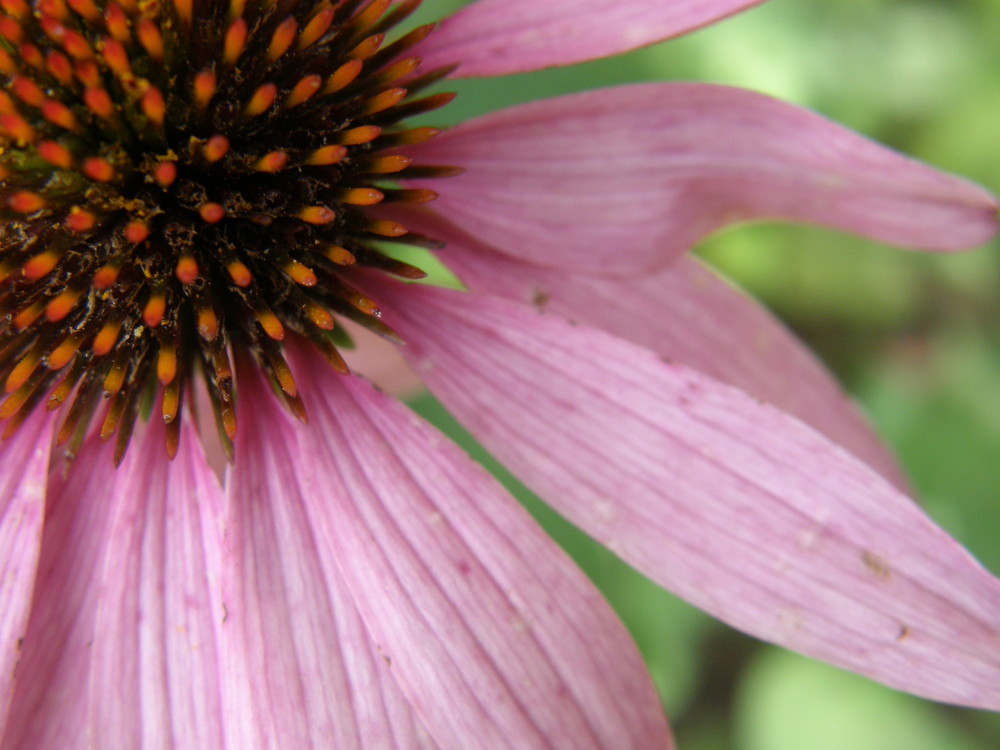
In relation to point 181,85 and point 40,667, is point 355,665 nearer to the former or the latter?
point 40,667

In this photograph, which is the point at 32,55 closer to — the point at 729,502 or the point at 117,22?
the point at 117,22

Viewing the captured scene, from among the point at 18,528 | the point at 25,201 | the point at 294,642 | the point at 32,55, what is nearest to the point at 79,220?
the point at 25,201

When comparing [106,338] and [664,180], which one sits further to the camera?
[664,180]

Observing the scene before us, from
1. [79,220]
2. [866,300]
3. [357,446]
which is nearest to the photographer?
[79,220]

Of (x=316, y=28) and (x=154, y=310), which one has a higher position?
(x=316, y=28)

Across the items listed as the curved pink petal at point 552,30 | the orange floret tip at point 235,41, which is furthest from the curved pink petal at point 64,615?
the curved pink petal at point 552,30

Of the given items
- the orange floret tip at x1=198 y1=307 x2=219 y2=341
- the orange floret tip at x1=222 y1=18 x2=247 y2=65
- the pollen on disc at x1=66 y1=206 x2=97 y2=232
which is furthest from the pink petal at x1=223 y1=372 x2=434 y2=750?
the orange floret tip at x1=222 y1=18 x2=247 y2=65

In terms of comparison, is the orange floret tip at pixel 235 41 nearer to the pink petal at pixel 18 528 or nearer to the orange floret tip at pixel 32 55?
the orange floret tip at pixel 32 55

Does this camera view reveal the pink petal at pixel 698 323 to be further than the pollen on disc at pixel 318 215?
Yes
